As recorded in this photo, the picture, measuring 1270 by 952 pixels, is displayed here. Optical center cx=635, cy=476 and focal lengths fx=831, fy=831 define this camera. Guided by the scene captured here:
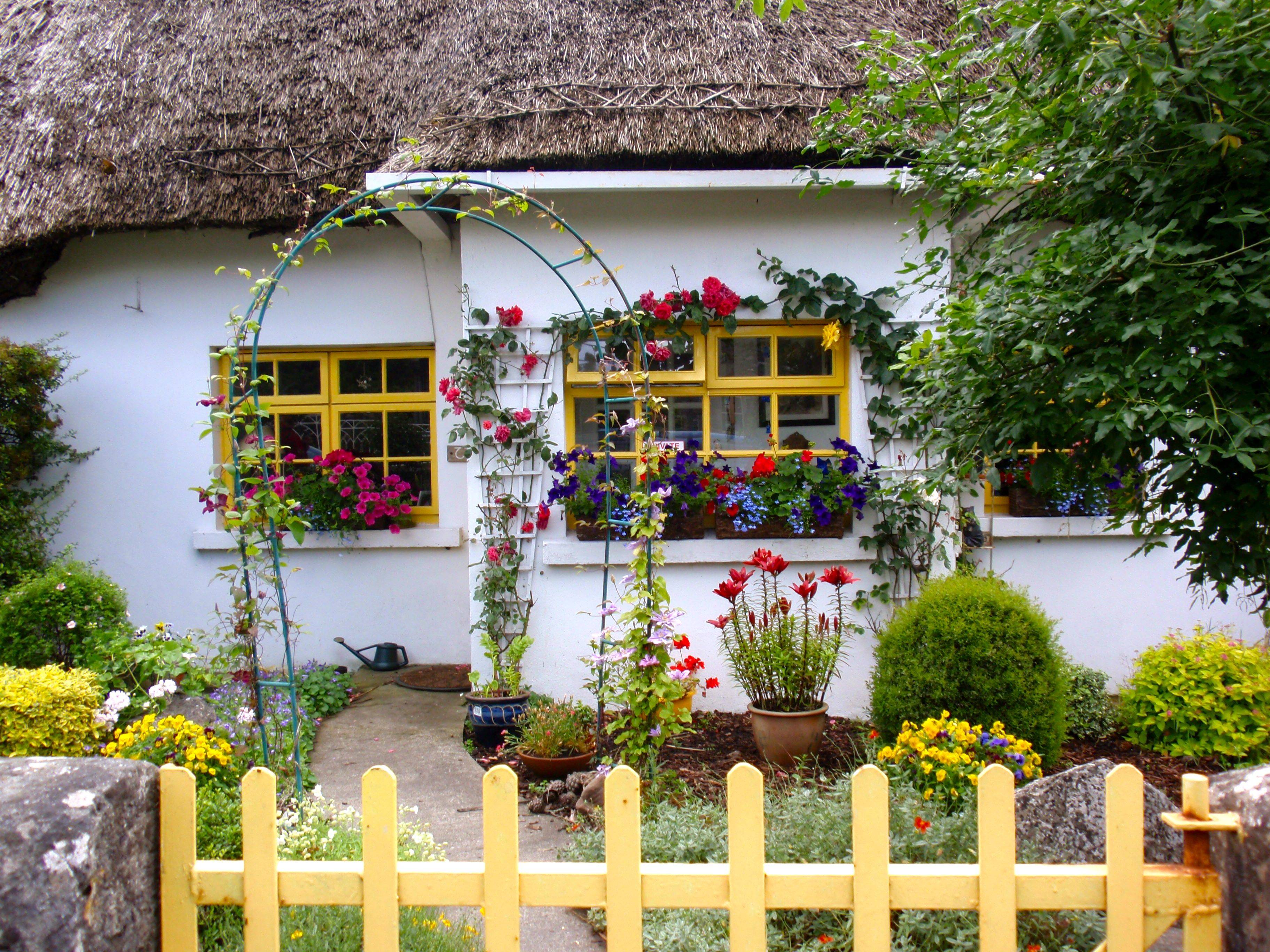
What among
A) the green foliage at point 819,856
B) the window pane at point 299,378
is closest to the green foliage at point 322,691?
the window pane at point 299,378

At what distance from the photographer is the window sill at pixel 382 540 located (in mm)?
5500

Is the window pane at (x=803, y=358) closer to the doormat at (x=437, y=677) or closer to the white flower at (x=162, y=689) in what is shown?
the doormat at (x=437, y=677)

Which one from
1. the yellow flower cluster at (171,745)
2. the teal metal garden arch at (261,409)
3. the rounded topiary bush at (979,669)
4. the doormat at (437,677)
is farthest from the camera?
the doormat at (437,677)

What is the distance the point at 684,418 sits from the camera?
4855mm

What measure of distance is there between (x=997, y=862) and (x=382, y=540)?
4.73 meters

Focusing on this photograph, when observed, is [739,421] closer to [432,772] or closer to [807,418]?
[807,418]

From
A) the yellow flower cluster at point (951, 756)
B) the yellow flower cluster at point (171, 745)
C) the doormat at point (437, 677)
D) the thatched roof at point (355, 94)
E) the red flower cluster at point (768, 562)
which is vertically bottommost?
the doormat at point (437, 677)

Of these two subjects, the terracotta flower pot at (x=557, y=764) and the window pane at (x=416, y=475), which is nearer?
the terracotta flower pot at (x=557, y=764)

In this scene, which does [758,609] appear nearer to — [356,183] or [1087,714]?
[1087,714]

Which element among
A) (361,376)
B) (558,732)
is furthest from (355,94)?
(558,732)

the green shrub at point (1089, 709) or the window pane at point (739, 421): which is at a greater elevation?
the window pane at point (739, 421)

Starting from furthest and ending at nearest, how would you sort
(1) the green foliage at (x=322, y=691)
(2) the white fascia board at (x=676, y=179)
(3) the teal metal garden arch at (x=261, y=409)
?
(1) the green foliage at (x=322, y=691), (2) the white fascia board at (x=676, y=179), (3) the teal metal garden arch at (x=261, y=409)

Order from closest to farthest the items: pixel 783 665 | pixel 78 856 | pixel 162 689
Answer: pixel 78 856
pixel 162 689
pixel 783 665

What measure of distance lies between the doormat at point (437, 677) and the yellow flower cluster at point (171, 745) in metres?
2.22
